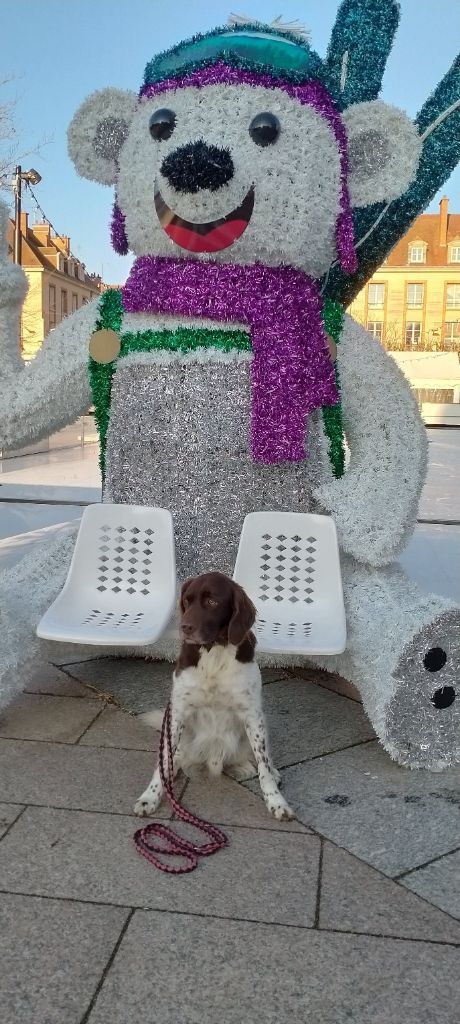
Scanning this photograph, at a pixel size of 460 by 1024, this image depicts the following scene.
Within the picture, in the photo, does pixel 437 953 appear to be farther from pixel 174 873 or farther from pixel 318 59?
pixel 318 59

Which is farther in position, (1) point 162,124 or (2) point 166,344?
(2) point 166,344

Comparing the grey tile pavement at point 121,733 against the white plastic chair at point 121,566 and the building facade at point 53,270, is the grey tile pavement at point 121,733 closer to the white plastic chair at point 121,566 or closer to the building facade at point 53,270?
the white plastic chair at point 121,566

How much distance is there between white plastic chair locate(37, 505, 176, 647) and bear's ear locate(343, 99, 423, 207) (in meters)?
1.58

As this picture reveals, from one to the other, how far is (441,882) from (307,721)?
1158 mm

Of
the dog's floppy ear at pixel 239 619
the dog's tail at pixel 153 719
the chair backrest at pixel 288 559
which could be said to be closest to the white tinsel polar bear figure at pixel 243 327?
the chair backrest at pixel 288 559

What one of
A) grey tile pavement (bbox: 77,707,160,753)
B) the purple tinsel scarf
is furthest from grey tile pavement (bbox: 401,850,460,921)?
the purple tinsel scarf

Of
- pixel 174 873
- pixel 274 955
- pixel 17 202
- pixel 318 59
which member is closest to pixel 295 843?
pixel 174 873

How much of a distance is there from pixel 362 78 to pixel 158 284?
136 cm

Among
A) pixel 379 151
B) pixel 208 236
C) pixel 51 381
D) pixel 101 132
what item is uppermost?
pixel 101 132

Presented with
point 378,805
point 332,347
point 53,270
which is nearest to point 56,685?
point 378,805

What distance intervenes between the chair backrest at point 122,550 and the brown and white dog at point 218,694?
0.78m

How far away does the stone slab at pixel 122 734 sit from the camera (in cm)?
302

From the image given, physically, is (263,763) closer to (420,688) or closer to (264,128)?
(420,688)

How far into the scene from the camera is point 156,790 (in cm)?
257
